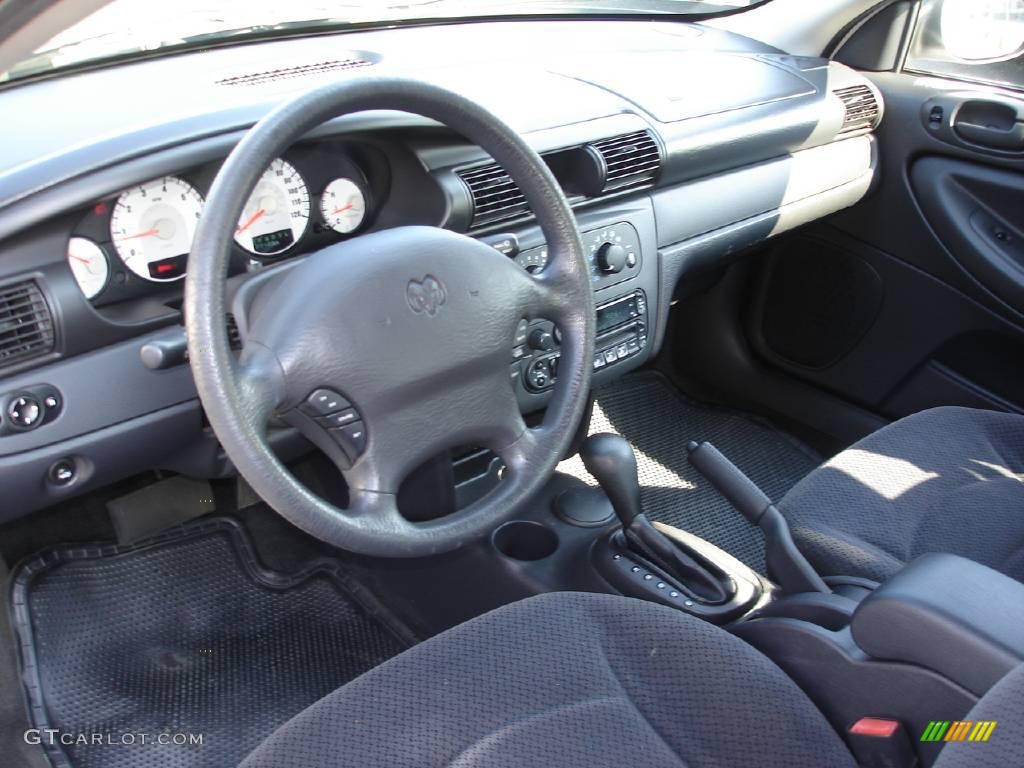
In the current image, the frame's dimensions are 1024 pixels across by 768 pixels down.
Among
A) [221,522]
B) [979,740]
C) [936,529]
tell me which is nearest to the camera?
[979,740]

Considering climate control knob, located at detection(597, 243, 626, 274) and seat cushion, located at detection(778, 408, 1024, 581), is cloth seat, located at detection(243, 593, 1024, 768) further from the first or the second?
climate control knob, located at detection(597, 243, 626, 274)

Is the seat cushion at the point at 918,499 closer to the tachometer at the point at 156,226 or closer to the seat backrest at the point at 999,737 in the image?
the seat backrest at the point at 999,737

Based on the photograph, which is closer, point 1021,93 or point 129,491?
point 129,491

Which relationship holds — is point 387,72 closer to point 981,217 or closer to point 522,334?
point 522,334

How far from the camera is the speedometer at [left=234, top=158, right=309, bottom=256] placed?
136 cm

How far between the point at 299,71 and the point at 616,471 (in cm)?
82

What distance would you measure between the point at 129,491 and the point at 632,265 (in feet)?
3.23

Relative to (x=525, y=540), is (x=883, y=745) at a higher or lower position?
higher

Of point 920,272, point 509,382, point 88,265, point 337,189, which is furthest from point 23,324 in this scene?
point 920,272

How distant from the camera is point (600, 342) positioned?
1854 mm

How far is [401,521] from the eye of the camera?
1231 millimetres

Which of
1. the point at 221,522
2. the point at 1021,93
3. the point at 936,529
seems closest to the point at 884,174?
the point at 1021,93

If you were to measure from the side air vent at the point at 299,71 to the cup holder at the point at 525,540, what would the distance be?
827mm

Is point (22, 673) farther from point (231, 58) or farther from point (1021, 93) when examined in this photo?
point (1021, 93)
